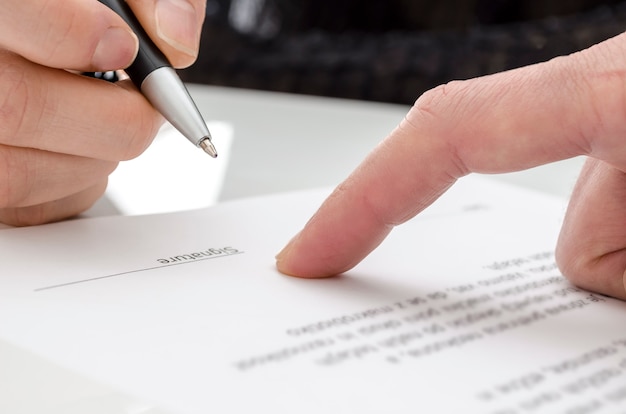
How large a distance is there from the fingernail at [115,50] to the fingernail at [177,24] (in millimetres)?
30

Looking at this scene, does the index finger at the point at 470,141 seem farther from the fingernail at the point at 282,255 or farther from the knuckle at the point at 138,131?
the knuckle at the point at 138,131

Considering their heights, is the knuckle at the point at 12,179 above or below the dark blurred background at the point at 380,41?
below

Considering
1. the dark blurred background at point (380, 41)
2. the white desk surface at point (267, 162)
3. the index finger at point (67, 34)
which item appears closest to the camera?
the white desk surface at point (267, 162)

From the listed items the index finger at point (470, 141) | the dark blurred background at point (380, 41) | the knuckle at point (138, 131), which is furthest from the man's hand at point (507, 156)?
the dark blurred background at point (380, 41)

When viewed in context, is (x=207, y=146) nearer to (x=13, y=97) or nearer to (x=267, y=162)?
(x=13, y=97)

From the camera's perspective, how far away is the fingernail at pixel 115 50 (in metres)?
0.45

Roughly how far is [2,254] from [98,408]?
17 cm

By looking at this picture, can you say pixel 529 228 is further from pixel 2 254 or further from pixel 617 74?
pixel 2 254

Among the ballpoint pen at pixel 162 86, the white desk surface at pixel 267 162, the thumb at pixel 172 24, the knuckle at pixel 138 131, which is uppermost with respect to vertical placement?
the thumb at pixel 172 24

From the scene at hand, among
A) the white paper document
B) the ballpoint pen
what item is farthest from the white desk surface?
the ballpoint pen

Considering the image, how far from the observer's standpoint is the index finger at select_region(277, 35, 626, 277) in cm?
37

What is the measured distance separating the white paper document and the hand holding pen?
3cm

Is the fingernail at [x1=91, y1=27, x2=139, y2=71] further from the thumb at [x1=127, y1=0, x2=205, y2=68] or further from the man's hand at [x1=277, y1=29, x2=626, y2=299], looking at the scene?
the man's hand at [x1=277, y1=29, x2=626, y2=299]

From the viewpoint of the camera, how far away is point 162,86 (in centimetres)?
48
